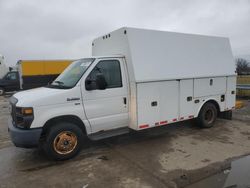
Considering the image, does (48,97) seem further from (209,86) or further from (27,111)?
(209,86)

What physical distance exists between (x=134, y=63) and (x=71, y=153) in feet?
8.11

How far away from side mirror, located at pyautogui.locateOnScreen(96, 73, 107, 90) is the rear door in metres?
0.15

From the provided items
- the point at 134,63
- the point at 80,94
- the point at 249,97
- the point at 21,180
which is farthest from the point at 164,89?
the point at 249,97

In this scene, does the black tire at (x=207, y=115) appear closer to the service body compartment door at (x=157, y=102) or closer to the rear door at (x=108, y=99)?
the service body compartment door at (x=157, y=102)

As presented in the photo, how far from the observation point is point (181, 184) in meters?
3.80

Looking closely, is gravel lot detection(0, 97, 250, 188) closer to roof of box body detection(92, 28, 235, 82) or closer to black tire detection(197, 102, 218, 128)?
black tire detection(197, 102, 218, 128)

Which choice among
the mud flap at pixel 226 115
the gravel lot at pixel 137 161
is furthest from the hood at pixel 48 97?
the mud flap at pixel 226 115

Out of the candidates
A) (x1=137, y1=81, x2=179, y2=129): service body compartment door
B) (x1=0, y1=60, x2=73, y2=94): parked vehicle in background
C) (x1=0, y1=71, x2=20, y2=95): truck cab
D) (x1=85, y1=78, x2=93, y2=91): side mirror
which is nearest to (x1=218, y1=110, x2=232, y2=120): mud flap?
(x1=137, y1=81, x2=179, y2=129): service body compartment door

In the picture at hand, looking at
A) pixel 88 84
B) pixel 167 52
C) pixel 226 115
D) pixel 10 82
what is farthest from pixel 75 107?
pixel 10 82

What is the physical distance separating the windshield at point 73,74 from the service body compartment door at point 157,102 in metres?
1.32

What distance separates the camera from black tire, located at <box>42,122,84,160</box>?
461 centimetres

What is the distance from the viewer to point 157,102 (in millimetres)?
5699

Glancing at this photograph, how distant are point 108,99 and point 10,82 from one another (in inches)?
722

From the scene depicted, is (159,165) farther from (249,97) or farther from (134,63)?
(249,97)
